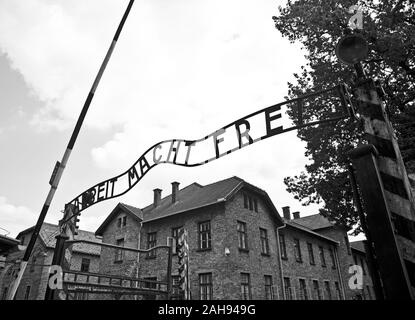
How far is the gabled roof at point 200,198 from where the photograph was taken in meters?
19.7

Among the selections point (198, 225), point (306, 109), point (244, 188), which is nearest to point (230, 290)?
point (198, 225)

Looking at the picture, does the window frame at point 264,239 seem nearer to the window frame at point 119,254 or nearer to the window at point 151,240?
the window at point 151,240

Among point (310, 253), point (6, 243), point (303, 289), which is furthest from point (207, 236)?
point (310, 253)

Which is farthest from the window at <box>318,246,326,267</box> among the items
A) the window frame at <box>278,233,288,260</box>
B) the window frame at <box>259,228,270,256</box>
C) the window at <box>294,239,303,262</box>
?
the window frame at <box>259,228,270,256</box>

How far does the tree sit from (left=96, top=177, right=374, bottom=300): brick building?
4144mm

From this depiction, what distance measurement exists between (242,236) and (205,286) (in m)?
3.90

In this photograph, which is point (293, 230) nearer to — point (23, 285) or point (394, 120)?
point (394, 120)

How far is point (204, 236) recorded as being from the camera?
19.3 m

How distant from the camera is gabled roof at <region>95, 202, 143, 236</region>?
23.7 m

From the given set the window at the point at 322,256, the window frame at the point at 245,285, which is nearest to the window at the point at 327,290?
the window at the point at 322,256

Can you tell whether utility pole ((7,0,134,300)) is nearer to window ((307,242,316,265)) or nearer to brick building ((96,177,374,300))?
brick building ((96,177,374,300))

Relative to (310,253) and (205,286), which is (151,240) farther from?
(310,253)
